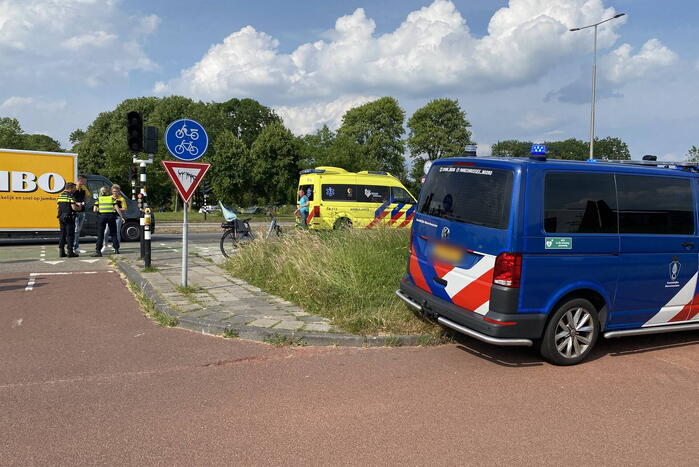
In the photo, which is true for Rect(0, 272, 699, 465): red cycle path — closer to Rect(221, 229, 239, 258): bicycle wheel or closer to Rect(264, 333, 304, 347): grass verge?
Rect(264, 333, 304, 347): grass verge

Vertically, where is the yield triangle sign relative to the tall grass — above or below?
above

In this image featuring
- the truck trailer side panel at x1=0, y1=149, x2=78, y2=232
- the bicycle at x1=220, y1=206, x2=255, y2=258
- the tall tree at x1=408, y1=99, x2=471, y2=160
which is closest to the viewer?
the bicycle at x1=220, y1=206, x2=255, y2=258

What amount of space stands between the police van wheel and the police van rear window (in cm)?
1229

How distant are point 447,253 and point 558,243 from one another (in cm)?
108

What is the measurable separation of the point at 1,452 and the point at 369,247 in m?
5.64

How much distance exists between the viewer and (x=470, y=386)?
455cm

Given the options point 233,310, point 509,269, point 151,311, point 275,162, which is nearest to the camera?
point 509,269

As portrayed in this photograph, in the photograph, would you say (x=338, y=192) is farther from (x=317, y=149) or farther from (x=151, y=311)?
(x=317, y=149)

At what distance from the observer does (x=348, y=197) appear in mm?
16359

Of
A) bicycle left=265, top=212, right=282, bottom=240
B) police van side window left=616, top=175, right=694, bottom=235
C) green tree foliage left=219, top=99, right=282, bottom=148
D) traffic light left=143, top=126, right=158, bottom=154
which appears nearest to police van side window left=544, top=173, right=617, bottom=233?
police van side window left=616, top=175, right=694, bottom=235

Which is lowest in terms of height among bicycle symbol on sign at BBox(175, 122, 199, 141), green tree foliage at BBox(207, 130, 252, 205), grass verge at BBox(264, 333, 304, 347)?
grass verge at BBox(264, 333, 304, 347)

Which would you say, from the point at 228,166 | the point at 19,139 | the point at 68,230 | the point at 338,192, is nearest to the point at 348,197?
the point at 338,192

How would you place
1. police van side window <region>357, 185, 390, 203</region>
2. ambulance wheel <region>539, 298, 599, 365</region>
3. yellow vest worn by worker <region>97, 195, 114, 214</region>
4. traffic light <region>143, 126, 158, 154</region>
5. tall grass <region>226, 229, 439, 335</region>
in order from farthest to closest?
police van side window <region>357, 185, 390, 203</region> < yellow vest worn by worker <region>97, 195, 114, 214</region> < traffic light <region>143, 126, 158, 154</region> < tall grass <region>226, 229, 439, 335</region> < ambulance wheel <region>539, 298, 599, 365</region>

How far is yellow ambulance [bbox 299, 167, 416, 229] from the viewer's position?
16.1m
